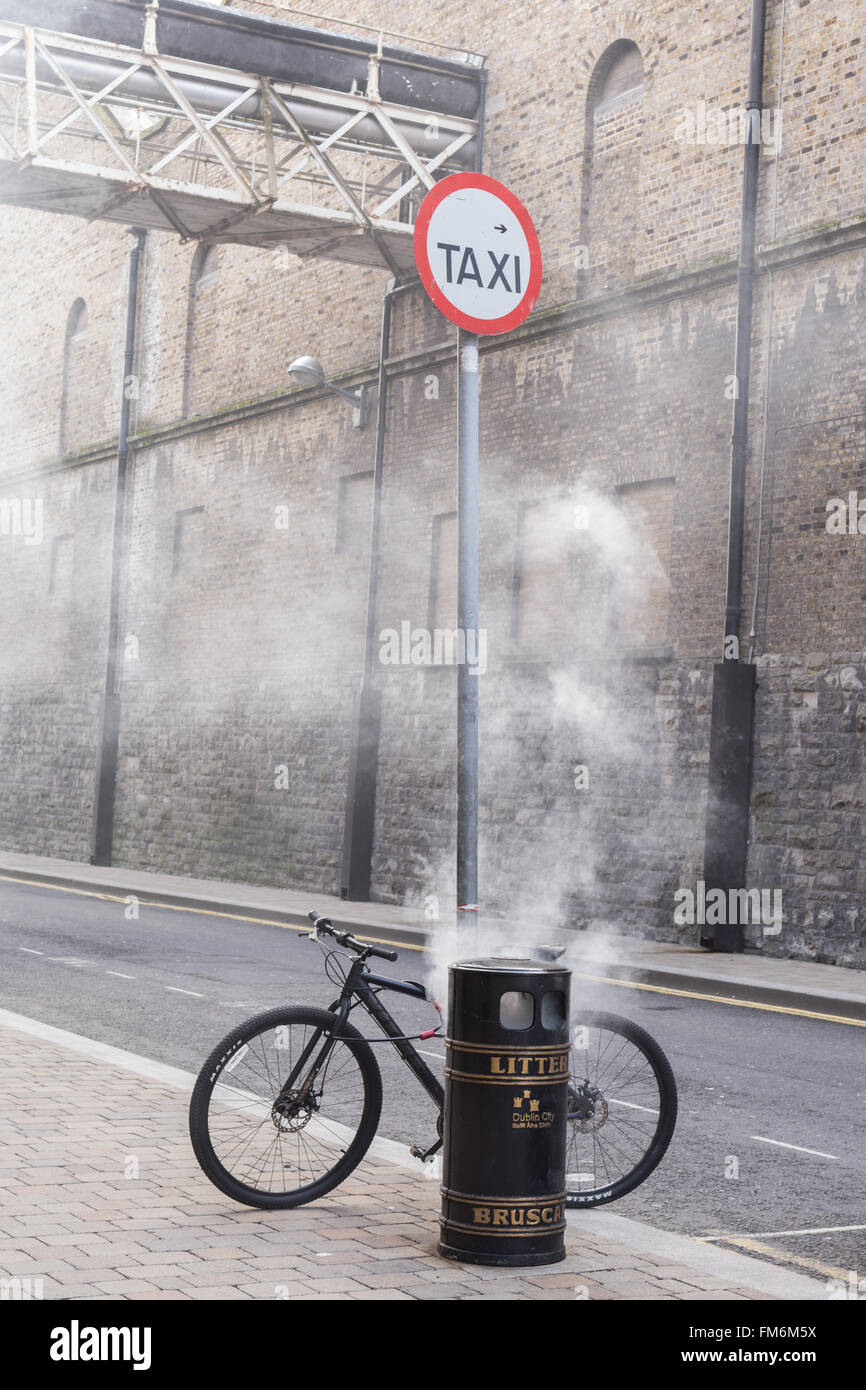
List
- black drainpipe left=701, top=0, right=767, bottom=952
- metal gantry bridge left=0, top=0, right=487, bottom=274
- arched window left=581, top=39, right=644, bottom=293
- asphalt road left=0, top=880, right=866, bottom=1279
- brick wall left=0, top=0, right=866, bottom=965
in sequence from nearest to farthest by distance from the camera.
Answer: asphalt road left=0, top=880, right=866, bottom=1279
brick wall left=0, top=0, right=866, bottom=965
black drainpipe left=701, top=0, right=767, bottom=952
metal gantry bridge left=0, top=0, right=487, bottom=274
arched window left=581, top=39, right=644, bottom=293

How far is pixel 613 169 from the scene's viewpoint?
55.8 feet

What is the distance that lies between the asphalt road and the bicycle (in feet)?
1.04

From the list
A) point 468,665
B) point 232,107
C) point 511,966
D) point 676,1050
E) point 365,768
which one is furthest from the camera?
point 365,768

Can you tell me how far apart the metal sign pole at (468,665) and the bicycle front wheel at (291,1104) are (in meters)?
0.63

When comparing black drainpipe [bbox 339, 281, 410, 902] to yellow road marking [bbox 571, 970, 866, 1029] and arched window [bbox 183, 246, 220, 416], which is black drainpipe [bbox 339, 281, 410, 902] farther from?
yellow road marking [bbox 571, 970, 866, 1029]

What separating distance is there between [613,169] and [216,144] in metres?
4.12

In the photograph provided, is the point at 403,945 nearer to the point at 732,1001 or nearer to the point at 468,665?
the point at 732,1001

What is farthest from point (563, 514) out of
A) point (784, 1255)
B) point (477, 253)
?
point (784, 1255)

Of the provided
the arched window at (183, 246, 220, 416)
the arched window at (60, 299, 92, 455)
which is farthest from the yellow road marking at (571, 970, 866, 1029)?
the arched window at (60, 299, 92, 455)

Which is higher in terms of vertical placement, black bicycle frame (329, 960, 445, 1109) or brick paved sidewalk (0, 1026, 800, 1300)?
black bicycle frame (329, 960, 445, 1109)

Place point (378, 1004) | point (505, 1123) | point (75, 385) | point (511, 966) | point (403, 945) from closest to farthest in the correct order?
point (505, 1123) → point (511, 966) → point (378, 1004) → point (403, 945) → point (75, 385)

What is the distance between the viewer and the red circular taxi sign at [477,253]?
5.56 meters

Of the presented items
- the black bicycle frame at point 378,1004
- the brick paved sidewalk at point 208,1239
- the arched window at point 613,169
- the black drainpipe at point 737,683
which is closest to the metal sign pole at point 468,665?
the black bicycle frame at point 378,1004

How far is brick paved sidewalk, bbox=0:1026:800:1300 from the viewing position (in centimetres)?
439
